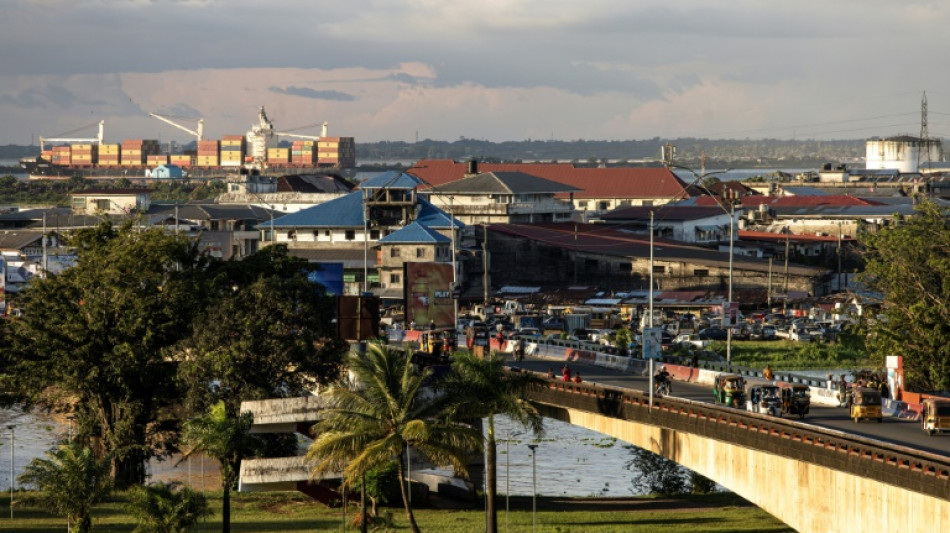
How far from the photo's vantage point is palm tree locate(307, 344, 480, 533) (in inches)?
1922

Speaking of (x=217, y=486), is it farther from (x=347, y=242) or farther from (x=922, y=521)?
(x=347, y=242)

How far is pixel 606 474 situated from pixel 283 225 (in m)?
69.6

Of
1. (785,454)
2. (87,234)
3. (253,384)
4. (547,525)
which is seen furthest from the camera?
(87,234)

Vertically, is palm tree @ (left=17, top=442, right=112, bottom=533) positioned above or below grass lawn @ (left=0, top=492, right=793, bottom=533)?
above

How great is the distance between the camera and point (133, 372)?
6800 cm

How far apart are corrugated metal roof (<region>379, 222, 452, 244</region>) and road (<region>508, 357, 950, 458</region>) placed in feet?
167

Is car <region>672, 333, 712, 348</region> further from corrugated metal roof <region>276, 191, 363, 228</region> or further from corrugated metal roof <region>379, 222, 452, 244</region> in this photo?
corrugated metal roof <region>276, 191, 363, 228</region>

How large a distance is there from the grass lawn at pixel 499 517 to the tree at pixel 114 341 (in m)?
5.44

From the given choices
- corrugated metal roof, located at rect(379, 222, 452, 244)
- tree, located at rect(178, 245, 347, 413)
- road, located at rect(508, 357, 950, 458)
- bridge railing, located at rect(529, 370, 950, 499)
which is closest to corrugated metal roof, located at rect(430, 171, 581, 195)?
corrugated metal roof, located at rect(379, 222, 452, 244)

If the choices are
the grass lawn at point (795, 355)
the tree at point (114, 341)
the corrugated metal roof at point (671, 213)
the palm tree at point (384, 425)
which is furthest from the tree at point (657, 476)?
the corrugated metal roof at point (671, 213)

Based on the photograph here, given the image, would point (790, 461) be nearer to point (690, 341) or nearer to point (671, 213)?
point (690, 341)

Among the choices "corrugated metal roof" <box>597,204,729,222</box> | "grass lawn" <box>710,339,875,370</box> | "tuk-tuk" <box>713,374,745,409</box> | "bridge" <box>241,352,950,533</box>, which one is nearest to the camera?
"bridge" <box>241,352,950,533</box>

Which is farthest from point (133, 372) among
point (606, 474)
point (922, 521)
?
point (922, 521)

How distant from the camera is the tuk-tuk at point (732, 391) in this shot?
55.6 meters
